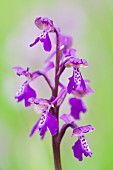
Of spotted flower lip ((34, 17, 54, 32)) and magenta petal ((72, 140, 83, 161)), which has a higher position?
spotted flower lip ((34, 17, 54, 32))

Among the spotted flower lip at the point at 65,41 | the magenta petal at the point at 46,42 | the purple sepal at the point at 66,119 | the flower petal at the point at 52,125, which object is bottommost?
the flower petal at the point at 52,125

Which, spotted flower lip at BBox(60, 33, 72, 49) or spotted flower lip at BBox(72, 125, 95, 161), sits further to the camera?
spotted flower lip at BBox(60, 33, 72, 49)

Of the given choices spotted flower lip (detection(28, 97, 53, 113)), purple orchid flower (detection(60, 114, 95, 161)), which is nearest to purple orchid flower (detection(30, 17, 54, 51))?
spotted flower lip (detection(28, 97, 53, 113))

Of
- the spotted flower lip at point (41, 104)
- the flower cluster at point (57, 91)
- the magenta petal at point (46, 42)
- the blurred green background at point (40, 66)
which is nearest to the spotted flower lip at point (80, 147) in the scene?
the flower cluster at point (57, 91)

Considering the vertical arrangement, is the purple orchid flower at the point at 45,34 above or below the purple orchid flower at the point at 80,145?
above

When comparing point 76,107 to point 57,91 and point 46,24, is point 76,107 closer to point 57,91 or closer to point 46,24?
point 57,91

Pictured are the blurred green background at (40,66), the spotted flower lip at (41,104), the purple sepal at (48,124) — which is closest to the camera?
the purple sepal at (48,124)

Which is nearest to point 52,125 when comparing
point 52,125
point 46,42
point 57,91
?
point 52,125

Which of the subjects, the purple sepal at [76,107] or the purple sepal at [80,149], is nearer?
the purple sepal at [80,149]

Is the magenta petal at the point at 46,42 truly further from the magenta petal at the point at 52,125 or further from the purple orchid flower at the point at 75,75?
the magenta petal at the point at 52,125

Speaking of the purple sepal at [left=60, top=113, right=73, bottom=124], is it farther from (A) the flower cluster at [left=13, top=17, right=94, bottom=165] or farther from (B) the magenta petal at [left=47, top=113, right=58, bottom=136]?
(B) the magenta petal at [left=47, top=113, right=58, bottom=136]

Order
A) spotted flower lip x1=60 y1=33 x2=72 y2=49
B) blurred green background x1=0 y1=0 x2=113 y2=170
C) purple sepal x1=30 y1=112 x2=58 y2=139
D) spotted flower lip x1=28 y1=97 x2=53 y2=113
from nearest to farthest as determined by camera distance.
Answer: purple sepal x1=30 y1=112 x2=58 y2=139
spotted flower lip x1=28 y1=97 x2=53 y2=113
spotted flower lip x1=60 y1=33 x2=72 y2=49
blurred green background x1=0 y1=0 x2=113 y2=170
